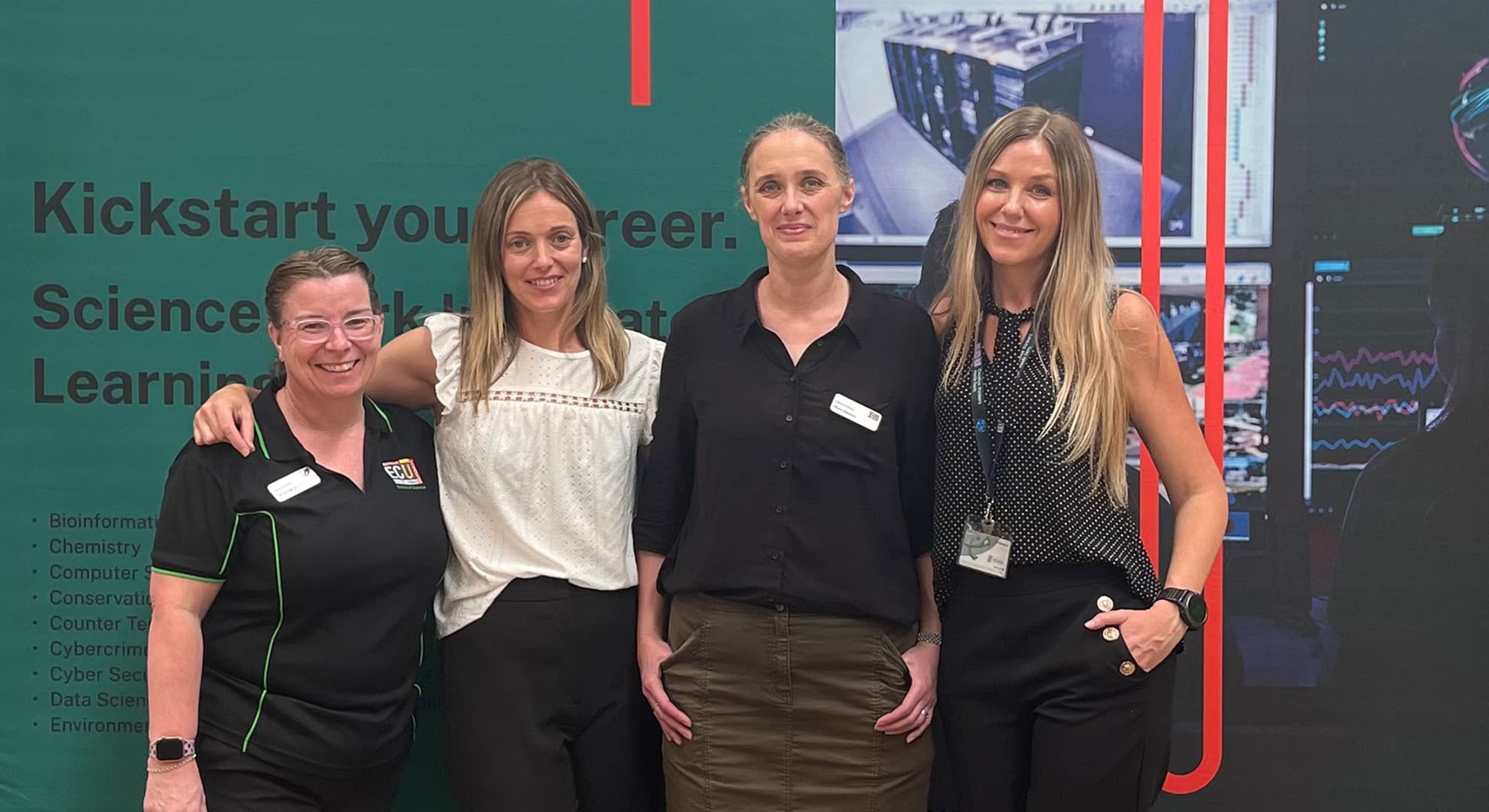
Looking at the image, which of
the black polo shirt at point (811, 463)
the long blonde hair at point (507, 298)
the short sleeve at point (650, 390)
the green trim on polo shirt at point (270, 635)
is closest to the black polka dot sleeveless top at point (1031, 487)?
the black polo shirt at point (811, 463)

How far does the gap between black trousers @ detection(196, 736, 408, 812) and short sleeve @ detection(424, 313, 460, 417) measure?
76cm

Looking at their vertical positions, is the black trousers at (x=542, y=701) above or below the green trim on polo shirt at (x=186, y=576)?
below

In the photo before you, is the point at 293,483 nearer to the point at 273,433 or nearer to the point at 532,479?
the point at 273,433

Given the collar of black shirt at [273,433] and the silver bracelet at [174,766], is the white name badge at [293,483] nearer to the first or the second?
the collar of black shirt at [273,433]

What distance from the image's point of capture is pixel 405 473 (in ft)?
7.02

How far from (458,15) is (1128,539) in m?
1.99

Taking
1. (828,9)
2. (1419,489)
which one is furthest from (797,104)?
(1419,489)

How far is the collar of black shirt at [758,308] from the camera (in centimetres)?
211

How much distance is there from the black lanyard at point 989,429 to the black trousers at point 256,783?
136 cm

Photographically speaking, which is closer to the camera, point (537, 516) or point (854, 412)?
point (854, 412)

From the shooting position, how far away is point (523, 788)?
2123mm

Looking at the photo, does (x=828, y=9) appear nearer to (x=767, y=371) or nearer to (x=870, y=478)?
(x=767, y=371)

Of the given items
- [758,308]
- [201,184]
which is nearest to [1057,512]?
[758,308]

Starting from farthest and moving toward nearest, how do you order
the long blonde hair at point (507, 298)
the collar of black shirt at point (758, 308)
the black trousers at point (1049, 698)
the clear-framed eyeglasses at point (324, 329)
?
1. the long blonde hair at point (507, 298)
2. the collar of black shirt at point (758, 308)
3. the clear-framed eyeglasses at point (324, 329)
4. the black trousers at point (1049, 698)
